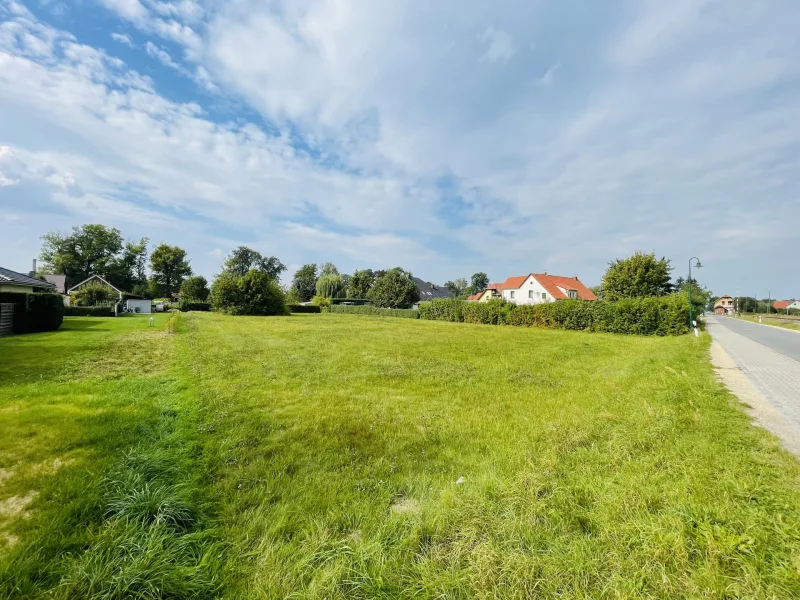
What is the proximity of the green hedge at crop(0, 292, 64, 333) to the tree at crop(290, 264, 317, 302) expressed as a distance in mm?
59669

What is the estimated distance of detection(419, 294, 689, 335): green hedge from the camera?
20.9m

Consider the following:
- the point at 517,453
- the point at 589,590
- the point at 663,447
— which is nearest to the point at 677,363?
the point at 663,447

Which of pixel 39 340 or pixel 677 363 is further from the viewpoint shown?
pixel 39 340

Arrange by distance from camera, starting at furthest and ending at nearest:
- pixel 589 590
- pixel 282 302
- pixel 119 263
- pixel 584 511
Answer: pixel 119 263, pixel 282 302, pixel 584 511, pixel 589 590

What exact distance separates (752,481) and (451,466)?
9.07ft

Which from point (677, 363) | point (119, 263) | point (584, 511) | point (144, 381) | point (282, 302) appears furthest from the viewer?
point (119, 263)

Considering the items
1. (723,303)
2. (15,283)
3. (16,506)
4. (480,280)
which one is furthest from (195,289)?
(723,303)

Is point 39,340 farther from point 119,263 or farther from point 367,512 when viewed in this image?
point 119,263

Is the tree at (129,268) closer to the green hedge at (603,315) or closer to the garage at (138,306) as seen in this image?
the garage at (138,306)

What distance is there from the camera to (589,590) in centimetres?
196

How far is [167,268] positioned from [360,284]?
3426 cm

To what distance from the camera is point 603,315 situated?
23219mm

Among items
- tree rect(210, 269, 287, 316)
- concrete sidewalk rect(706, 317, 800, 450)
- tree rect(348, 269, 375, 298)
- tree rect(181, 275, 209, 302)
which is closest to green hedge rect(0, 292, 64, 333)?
tree rect(210, 269, 287, 316)

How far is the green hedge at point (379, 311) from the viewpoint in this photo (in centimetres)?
4019
